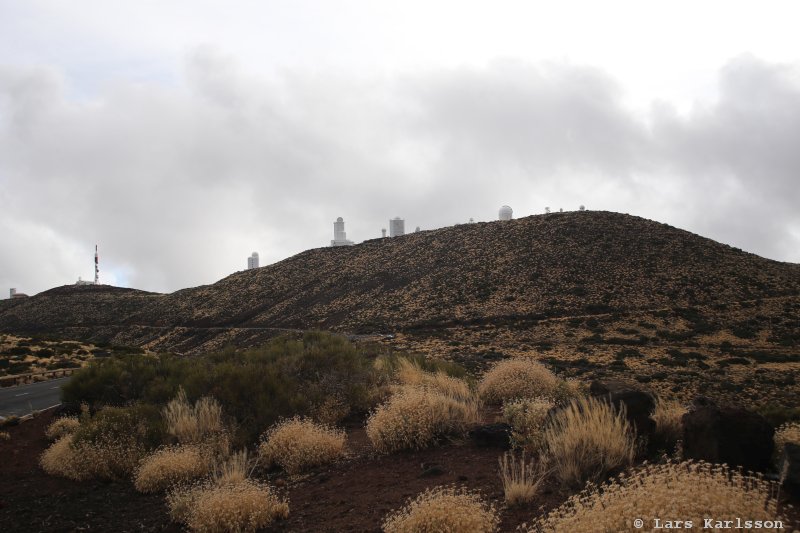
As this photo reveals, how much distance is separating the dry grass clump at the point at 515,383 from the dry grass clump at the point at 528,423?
2371 mm

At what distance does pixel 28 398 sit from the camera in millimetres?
18734

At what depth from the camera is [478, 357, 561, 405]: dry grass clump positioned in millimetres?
11055

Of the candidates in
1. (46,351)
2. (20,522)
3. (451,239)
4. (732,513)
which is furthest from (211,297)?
(732,513)


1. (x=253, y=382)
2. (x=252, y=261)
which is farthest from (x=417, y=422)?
(x=252, y=261)

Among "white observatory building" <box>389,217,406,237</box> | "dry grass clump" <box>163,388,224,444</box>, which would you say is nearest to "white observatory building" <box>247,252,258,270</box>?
"white observatory building" <box>389,217,406,237</box>

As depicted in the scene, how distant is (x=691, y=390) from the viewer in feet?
63.9

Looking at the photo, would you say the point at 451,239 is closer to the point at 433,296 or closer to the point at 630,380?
the point at 433,296

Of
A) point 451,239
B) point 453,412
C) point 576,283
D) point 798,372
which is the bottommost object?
point 798,372

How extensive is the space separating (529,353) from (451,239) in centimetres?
4300

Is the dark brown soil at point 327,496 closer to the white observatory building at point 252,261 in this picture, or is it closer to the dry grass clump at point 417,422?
the dry grass clump at point 417,422

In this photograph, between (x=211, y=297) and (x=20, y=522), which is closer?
(x=20, y=522)

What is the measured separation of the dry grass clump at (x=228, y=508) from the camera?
6.12 m

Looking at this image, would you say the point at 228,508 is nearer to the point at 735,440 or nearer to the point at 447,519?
the point at 447,519

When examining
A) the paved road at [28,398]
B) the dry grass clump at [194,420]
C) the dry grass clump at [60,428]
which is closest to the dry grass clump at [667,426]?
the dry grass clump at [194,420]
